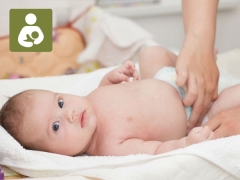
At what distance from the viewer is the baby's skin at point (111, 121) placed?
3.30ft

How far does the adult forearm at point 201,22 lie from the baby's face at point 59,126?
40 cm

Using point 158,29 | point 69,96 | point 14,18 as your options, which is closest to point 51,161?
point 69,96

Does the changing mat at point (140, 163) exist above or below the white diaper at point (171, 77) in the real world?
below

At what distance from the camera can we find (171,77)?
3.93ft

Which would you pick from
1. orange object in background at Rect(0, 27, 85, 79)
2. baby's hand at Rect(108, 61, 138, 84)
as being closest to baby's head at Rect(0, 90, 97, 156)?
baby's hand at Rect(108, 61, 138, 84)

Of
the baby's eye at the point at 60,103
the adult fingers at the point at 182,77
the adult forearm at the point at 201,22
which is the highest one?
the adult forearm at the point at 201,22

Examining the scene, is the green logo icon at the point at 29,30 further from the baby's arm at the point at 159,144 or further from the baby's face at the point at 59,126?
the baby's arm at the point at 159,144

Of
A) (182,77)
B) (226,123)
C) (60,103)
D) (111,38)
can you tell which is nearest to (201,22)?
(182,77)

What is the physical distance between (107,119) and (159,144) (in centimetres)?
17

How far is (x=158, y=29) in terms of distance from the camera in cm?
242

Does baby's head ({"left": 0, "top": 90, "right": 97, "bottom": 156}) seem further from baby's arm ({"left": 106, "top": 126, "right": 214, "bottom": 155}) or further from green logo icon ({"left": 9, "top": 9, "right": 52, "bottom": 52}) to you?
green logo icon ({"left": 9, "top": 9, "right": 52, "bottom": 52})

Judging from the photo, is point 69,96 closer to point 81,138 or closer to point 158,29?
point 81,138

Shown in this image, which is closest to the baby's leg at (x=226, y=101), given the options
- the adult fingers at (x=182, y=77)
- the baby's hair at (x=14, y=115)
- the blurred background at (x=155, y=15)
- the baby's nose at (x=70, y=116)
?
the adult fingers at (x=182, y=77)

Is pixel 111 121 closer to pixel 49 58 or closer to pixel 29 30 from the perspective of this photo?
pixel 29 30
